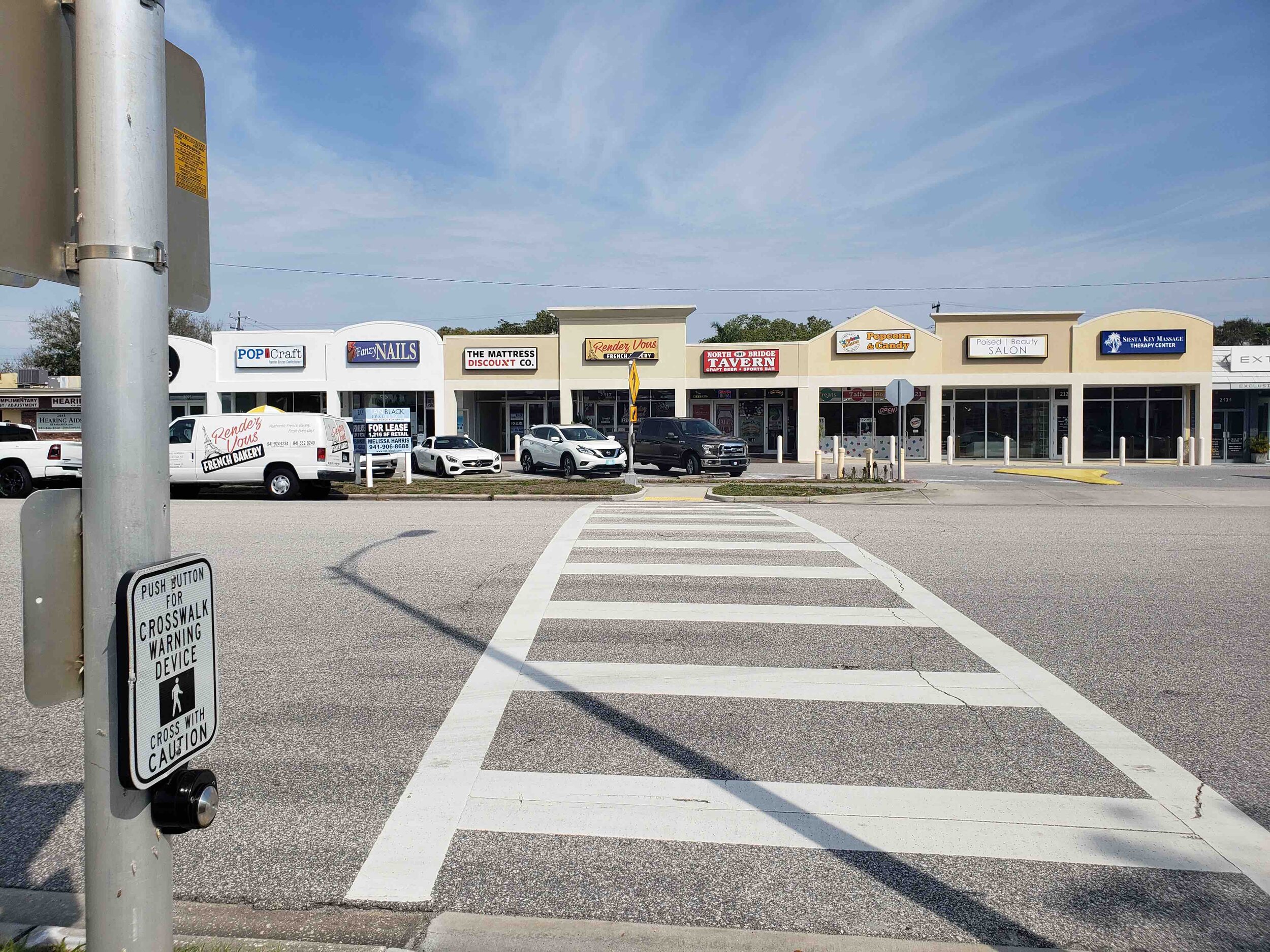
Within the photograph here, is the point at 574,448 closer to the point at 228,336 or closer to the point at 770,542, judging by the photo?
the point at 770,542

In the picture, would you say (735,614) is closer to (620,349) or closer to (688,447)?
(688,447)

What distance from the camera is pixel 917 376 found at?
36406 millimetres

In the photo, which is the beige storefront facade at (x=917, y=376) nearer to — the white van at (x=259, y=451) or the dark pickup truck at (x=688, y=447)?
the dark pickup truck at (x=688, y=447)

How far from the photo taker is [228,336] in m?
38.6

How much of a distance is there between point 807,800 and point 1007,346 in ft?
116

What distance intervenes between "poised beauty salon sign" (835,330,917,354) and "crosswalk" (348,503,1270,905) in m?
30.4

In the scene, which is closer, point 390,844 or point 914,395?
point 390,844

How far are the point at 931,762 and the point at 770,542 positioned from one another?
746 centimetres

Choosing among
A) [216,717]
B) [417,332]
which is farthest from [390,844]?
[417,332]

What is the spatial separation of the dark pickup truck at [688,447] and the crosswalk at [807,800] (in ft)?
64.2

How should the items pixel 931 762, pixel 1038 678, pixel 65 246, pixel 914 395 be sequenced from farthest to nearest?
pixel 914 395 → pixel 1038 678 → pixel 931 762 → pixel 65 246

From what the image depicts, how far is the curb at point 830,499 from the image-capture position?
63.0ft

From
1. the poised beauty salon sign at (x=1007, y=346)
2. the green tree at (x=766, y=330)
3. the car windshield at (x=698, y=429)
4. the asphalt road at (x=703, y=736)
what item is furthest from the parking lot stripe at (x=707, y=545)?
the green tree at (x=766, y=330)

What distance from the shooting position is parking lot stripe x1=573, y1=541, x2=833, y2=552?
11.5 metres
